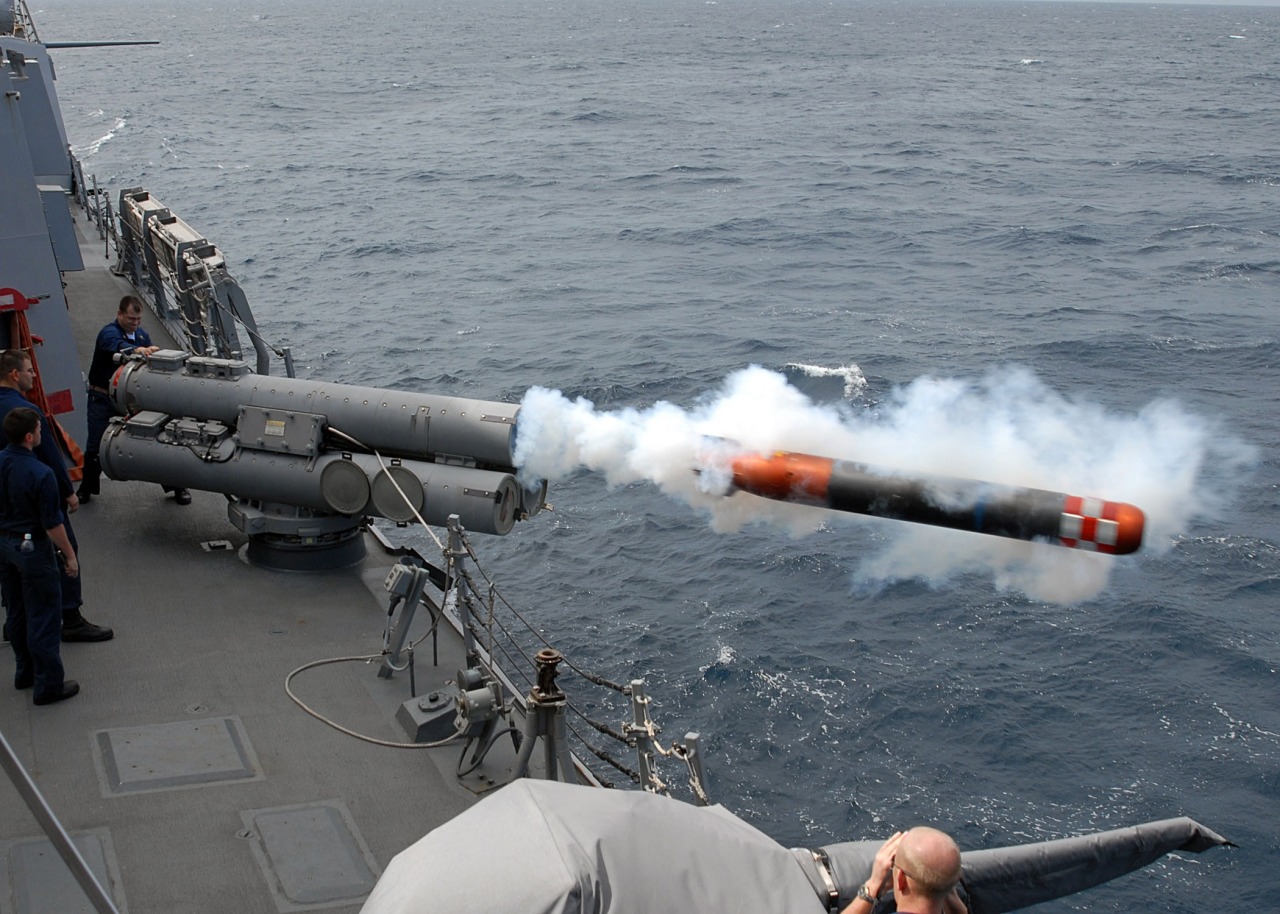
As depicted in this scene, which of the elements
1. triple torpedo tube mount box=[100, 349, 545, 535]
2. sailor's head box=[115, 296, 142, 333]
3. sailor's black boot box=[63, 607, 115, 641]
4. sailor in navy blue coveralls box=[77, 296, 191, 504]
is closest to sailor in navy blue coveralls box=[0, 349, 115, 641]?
sailor's black boot box=[63, 607, 115, 641]

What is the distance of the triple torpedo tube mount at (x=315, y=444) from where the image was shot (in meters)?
8.47

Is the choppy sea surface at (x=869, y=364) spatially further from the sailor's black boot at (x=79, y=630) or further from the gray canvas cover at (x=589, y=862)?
the gray canvas cover at (x=589, y=862)

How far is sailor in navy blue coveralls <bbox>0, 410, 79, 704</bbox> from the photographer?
20.8 feet

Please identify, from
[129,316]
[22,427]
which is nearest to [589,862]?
[22,427]

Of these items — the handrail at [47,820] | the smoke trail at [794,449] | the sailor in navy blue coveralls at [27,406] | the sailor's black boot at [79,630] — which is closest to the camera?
the handrail at [47,820]

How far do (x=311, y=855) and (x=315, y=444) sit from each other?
3.49 m

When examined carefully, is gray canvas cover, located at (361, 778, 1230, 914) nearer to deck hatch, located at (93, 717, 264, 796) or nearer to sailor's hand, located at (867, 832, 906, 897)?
sailor's hand, located at (867, 832, 906, 897)

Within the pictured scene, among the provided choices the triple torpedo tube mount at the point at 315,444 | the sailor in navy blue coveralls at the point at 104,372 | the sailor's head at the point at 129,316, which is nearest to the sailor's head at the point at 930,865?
the triple torpedo tube mount at the point at 315,444

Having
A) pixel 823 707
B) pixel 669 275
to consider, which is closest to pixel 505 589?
pixel 823 707

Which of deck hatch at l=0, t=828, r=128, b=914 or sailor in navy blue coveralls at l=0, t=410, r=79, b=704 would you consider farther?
sailor in navy blue coveralls at l=0, t=410, r=79, b=704

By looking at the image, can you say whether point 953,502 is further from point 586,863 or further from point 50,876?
point 50,876

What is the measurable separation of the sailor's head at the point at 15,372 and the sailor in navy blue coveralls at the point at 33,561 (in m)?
0.61

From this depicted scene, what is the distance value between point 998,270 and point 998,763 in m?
17.7

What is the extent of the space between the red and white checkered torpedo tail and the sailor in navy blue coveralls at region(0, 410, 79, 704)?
3.77 metres
